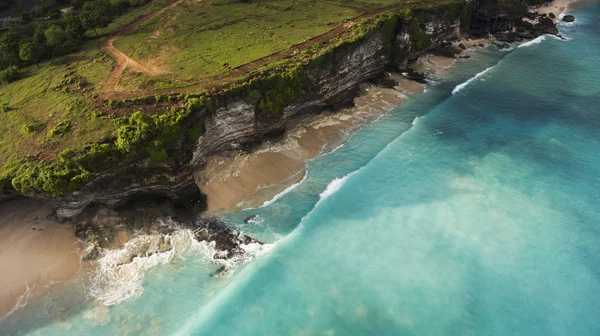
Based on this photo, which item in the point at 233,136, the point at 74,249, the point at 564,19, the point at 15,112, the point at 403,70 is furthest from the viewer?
the point at 564,19

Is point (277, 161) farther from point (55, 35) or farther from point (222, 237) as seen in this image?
point (55, 35)

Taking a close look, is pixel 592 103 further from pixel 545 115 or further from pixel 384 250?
pixel 384 250

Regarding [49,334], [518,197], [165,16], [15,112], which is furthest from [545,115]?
[15,112]

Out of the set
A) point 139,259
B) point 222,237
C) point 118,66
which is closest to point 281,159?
point 222,237

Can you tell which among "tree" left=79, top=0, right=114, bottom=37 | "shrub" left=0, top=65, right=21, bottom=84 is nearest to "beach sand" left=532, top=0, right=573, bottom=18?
"tree" left=79, top=0, right=114, bottom=37

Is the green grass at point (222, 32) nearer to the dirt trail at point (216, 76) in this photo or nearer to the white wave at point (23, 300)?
the dirt trail at point (216, 76)

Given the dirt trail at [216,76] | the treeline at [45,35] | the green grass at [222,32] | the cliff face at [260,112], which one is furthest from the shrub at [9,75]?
the cliff face at [260,112]
